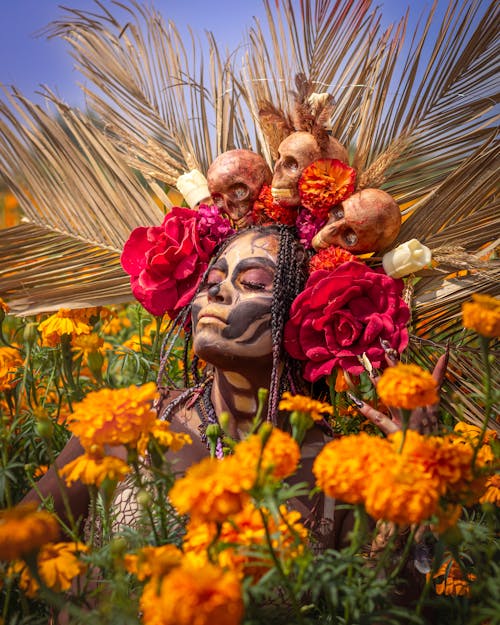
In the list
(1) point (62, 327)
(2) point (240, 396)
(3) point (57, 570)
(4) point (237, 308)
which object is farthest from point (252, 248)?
(3) point (57, 570)

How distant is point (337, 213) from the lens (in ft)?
4.64

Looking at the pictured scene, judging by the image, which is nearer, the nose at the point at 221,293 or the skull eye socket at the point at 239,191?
the nose at the point at 221,293

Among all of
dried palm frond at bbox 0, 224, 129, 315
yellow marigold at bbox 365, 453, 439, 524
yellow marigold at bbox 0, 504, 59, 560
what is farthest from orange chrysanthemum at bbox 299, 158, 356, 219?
yellow marigold at bbox 0, 504, 59, 560

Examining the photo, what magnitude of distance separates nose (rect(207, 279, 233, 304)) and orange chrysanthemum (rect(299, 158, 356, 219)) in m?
0.24

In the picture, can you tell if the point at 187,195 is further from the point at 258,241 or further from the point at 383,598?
the point at 383,598

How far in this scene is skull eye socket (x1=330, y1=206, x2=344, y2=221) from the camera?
1.40 metres

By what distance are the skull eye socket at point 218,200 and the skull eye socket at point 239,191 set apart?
44 mm

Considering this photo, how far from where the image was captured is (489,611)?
0.77 m

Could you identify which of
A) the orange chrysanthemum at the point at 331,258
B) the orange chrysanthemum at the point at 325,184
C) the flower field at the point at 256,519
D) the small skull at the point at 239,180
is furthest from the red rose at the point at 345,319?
the flower field at the point at 256,519

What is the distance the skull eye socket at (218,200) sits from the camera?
156 cm

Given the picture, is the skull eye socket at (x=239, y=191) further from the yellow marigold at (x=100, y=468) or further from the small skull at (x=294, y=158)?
the yellow marigold at (x=100, y=468)

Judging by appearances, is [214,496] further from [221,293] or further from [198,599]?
[221,293]

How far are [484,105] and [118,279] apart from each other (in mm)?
935

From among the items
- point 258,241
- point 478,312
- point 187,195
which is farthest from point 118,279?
point 478,312
